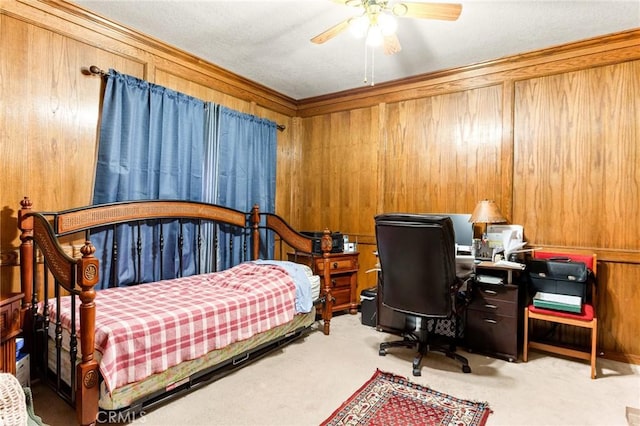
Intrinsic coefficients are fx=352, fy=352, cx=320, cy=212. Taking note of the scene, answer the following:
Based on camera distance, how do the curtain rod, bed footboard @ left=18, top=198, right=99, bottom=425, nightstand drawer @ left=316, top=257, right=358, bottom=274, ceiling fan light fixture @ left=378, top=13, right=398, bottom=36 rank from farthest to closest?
nightstand drawer @ left=316, top=257, right=358, bottom=274 → the curtain rod → ceiling fan light fixture @ left=378, top=13, right=398, bottom=36 → bed footboard @ left=18, top=198, right=99, bottom=425

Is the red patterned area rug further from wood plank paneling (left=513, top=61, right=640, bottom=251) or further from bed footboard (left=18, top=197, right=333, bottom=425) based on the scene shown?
wood plank paneling (left=513, top=61, right=640, bottom=251)

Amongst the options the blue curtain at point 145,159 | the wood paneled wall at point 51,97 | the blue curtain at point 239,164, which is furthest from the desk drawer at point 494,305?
the wood paneled wall at point 51,97

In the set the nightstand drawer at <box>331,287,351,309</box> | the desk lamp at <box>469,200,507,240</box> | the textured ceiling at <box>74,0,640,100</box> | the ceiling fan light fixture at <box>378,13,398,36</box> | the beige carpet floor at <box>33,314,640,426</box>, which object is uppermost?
the textured ceiling at <box>74,0,640,100</box>

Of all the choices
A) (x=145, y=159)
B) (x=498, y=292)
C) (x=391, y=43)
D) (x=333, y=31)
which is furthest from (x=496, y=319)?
(x=145, y=159)

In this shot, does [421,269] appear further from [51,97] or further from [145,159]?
[51,97]

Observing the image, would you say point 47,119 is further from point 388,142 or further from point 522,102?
point 522,102

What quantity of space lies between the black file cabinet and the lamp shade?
0.39m

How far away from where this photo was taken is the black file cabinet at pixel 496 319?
2682 millimetres

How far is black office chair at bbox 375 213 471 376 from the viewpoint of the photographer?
2.34 metres

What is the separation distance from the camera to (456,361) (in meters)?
2.68

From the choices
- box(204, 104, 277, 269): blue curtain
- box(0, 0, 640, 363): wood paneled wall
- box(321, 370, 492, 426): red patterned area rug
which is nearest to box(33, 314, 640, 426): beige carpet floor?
box(321, 370, 492, 426): red patterned area rug

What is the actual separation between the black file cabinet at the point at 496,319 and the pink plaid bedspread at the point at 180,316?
1.48 metres

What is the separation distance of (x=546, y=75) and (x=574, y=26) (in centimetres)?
50

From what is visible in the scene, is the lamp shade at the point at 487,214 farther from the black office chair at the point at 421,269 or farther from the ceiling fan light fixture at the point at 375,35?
the ceiling fan light fixture at the point at 375,35
